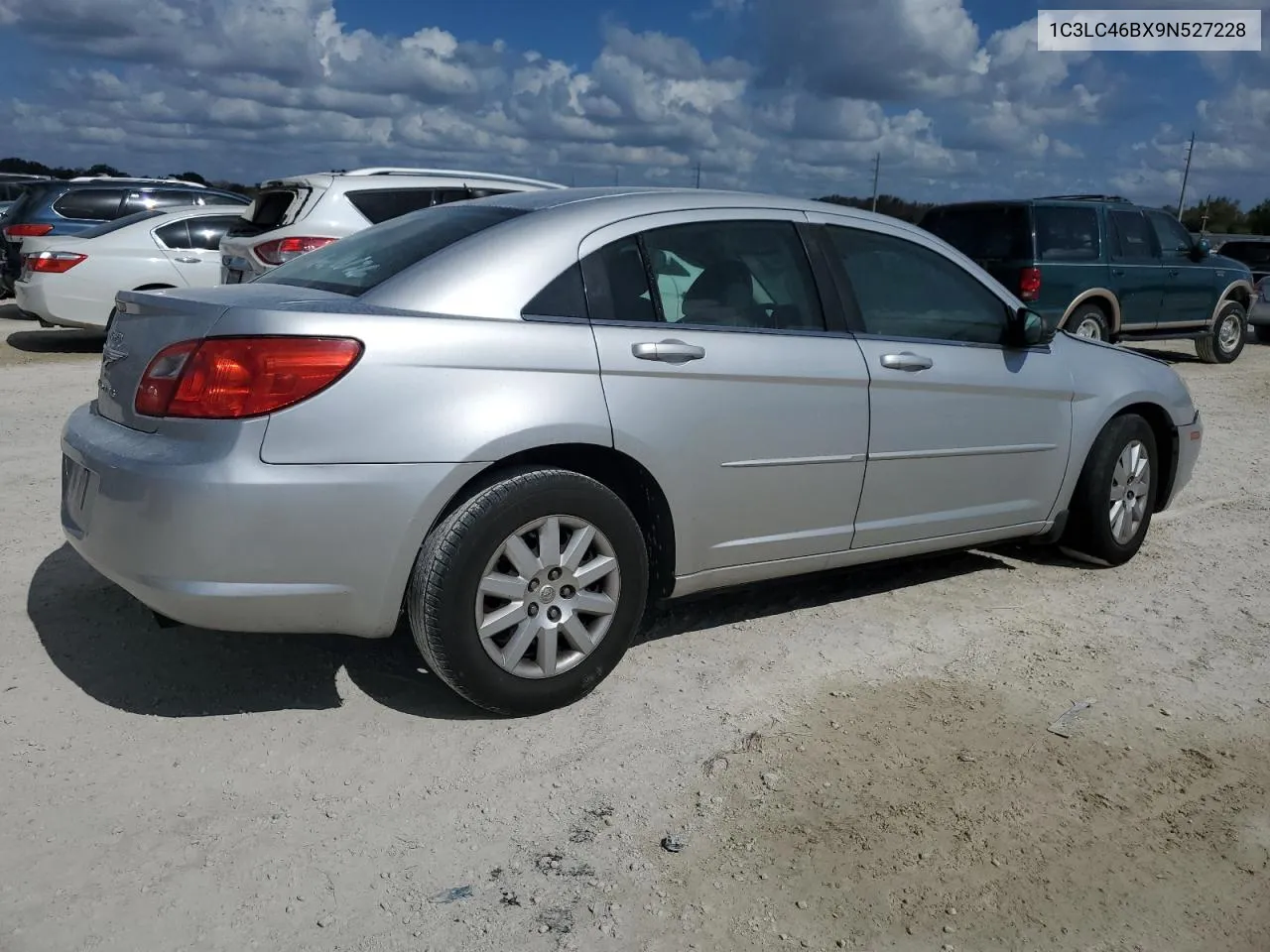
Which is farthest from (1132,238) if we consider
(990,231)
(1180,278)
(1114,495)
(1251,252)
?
(1251,252)

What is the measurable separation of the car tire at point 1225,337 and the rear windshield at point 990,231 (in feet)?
15.3

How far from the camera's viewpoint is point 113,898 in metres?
2.71

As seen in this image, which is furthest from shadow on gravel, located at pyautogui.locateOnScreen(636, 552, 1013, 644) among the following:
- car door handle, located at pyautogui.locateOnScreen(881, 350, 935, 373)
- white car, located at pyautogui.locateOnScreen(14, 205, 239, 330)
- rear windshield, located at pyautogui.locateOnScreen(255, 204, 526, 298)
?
white car, located at pyautogui.locateOnScreen(14, 205, 239, 330)

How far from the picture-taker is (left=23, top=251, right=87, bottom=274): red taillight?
11.8m

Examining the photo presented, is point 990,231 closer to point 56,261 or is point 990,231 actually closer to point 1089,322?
point 1089,322

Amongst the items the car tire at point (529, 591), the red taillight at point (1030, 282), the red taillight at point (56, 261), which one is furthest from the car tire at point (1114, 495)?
the red taillight at point (56, 261)

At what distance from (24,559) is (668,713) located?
9.78ft

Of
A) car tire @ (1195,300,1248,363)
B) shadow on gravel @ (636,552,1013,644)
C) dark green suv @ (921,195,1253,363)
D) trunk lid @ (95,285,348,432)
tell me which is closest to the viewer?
trunk lid @ (95,285,348,432)

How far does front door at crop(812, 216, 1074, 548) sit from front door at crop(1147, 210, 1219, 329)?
375 inches

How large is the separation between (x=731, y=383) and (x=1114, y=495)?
2467 mm

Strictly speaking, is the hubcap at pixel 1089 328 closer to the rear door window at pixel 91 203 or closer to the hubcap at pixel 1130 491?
the hubcap at pixel 1130 491

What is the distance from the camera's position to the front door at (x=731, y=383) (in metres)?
3.80

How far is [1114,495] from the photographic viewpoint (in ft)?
17.9

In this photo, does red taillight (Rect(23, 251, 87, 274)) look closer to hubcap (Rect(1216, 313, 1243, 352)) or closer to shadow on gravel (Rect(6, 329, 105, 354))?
shadow on gravel (Rect(6, 329, 105, 354))
